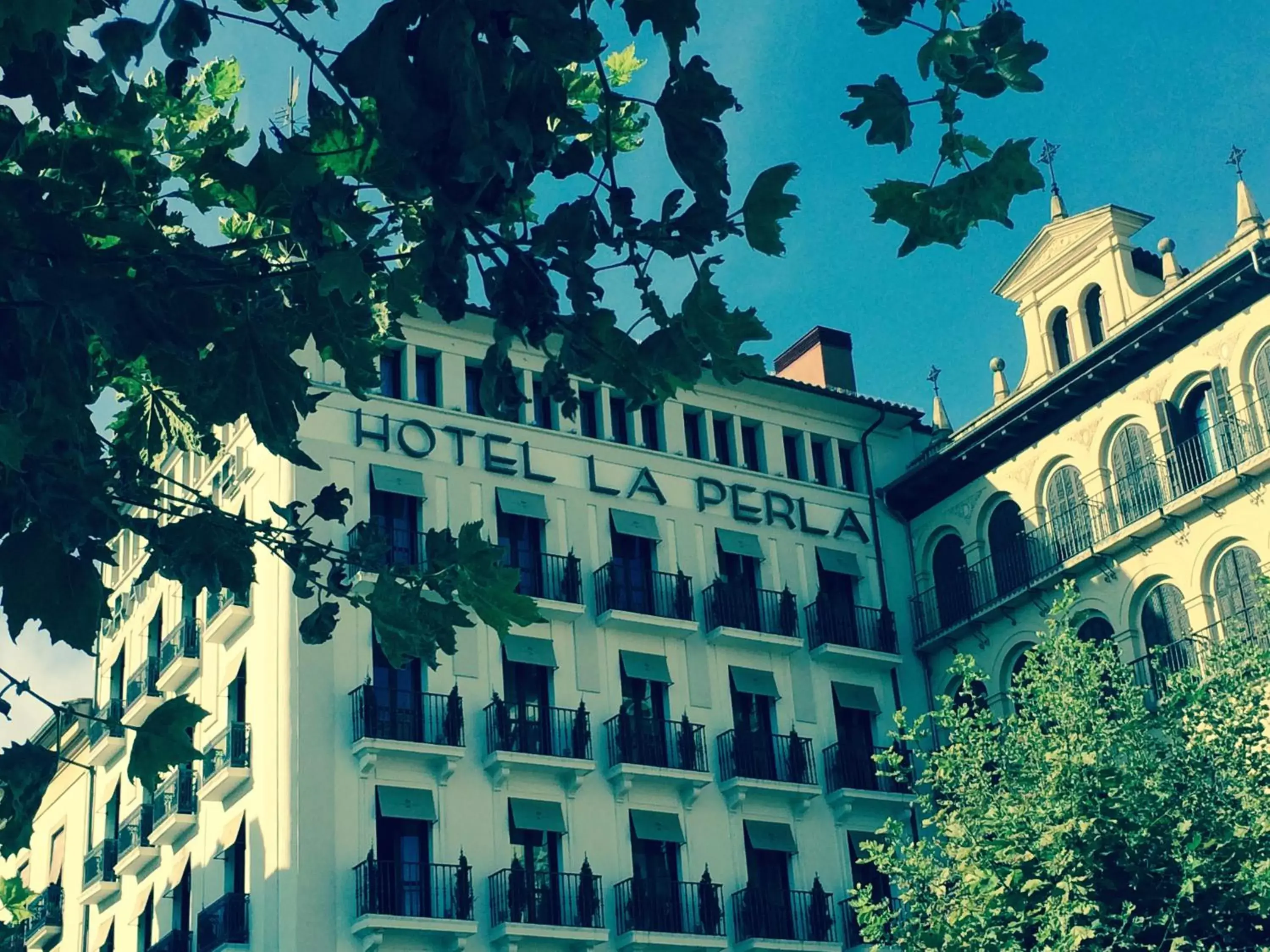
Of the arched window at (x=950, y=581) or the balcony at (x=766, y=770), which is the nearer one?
the balcony at (x=766, y=770)

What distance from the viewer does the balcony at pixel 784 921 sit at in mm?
32750

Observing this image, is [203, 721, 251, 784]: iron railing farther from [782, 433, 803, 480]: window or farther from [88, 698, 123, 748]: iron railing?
[782, 433, 803, 480]: window

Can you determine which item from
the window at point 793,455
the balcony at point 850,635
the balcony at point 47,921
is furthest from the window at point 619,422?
the balcony at point 47,921

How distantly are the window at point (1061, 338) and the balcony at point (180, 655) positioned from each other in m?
17.1

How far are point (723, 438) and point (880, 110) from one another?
32750 millimetres

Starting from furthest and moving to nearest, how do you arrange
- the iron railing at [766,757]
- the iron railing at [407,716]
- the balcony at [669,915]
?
the iron railing at [766,757]
the balcony at [669,915]
the iron railing at [407,716]

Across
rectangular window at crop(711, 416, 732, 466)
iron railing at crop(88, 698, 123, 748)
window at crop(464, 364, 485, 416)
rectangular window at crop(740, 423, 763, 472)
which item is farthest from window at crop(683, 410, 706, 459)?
iron railing at crop(88, 698, 123, 748)

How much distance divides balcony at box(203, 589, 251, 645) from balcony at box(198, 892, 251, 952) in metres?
5.01

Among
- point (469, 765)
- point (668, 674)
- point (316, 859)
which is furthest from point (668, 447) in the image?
point (316, 859)

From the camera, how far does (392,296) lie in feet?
19.1

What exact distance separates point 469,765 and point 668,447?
8483mm

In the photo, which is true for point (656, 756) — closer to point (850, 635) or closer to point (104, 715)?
point (850, 635)

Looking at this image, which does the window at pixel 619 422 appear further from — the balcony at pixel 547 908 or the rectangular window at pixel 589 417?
the balcony at pixel 547 908

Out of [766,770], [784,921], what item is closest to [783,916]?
[784,921]
